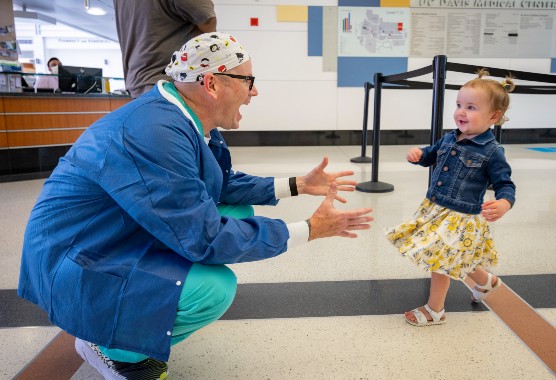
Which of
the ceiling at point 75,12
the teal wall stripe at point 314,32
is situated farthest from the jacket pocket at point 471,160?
the ceiling at point 75,12

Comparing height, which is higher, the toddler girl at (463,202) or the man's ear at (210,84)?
the man's ear at (210,84)

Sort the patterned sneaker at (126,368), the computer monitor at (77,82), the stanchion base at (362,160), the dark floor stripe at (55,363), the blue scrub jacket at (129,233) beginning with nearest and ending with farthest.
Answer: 1. the blue scrub jacket at (129,233)
2. the patterned sneaker at (126,368)
3. the dark floor stripe at (55,363)
4. the computer monitor at (77,82)
5. the stanchion base at (362,160)

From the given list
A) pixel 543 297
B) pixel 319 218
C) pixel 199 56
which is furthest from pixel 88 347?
pixel 543 297

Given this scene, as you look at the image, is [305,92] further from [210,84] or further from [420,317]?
[210,84]

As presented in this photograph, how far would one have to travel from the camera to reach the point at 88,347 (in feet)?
3.44

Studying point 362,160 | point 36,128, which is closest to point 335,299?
point 362,160

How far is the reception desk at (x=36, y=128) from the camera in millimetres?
3922

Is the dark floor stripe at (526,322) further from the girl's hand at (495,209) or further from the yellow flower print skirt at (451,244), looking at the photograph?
the girl's hand at (495,209)

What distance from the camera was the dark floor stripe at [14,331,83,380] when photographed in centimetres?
113

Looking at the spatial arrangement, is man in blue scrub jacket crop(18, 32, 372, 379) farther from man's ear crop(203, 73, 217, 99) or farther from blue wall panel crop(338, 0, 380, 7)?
blue wall panel crop(338, 0, 380, 7)

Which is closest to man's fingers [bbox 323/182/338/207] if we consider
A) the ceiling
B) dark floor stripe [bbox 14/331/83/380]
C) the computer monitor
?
dark floor stripe [bbox 14/331/83/380]

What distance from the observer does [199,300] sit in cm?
91

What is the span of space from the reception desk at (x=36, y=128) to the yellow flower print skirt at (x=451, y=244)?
12.4ft

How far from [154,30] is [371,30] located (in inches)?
190
